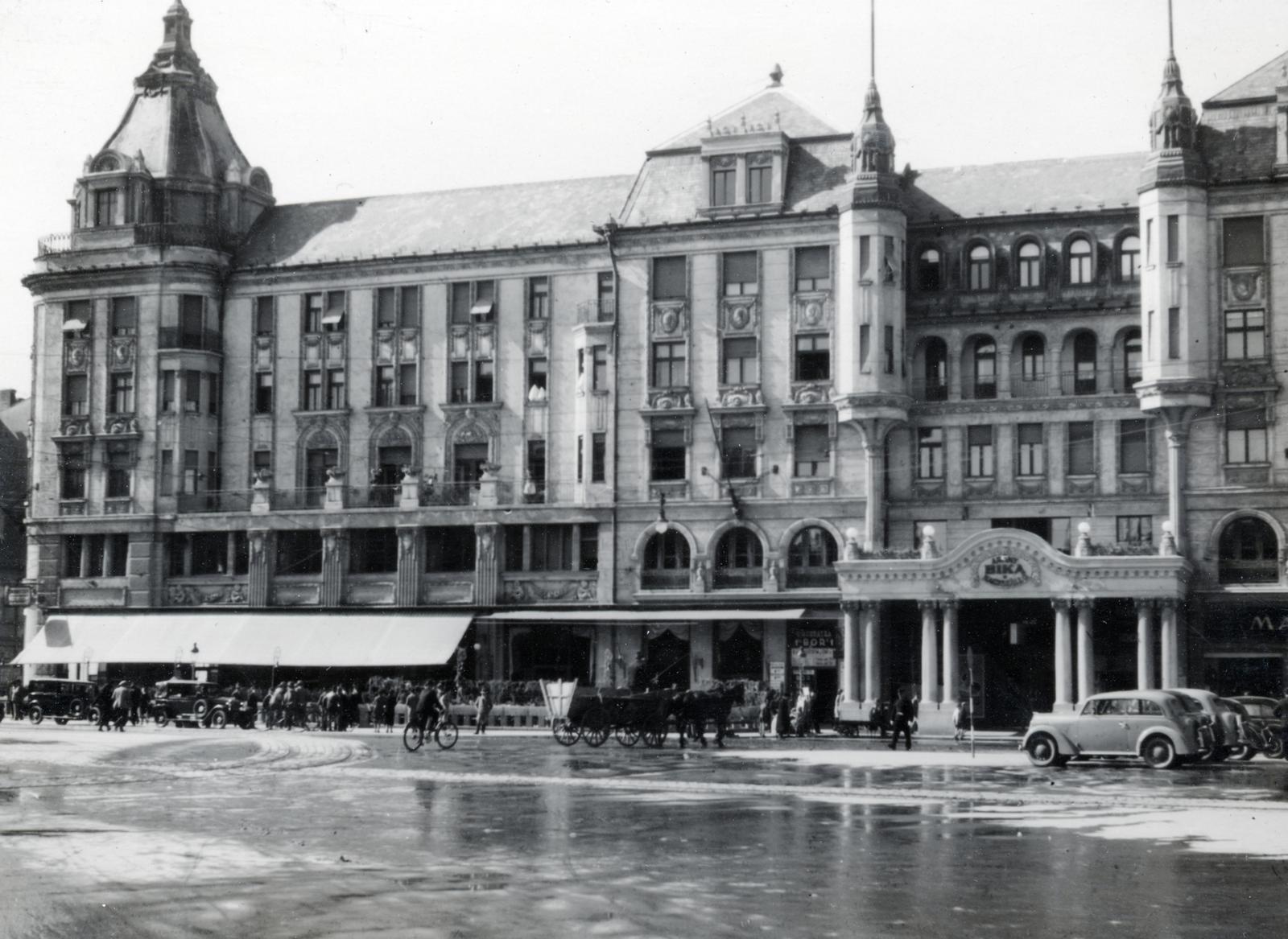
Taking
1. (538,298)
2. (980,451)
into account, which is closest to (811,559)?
(980,451)

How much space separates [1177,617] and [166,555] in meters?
38.3

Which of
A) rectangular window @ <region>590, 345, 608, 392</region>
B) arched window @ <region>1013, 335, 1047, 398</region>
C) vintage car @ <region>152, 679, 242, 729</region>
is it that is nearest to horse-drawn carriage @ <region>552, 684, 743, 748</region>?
vintage car @ <region>152, 679, 242, 729</region>

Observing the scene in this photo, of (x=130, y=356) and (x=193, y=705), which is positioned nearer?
(x=193, y=705)

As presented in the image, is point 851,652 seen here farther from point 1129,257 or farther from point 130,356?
point 130,356

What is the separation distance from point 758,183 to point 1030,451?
45.4 feet

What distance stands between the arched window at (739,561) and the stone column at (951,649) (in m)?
7.37

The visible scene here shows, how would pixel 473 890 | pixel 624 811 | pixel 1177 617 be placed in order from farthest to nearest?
pixel 1177 617 → pixel 624 811 → pixel 473 890

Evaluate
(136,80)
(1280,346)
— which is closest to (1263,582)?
(1280,346)

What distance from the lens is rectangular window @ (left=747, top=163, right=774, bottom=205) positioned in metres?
60.6

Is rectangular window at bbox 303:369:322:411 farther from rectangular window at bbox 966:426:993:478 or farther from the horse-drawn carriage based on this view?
the horse-drawn carriage

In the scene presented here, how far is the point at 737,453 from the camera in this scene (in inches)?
2355

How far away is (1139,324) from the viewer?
5634 cm

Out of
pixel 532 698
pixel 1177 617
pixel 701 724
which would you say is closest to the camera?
pixel 701 724

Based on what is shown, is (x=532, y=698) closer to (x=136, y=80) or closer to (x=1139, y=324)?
(x=1139, y=324)
